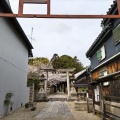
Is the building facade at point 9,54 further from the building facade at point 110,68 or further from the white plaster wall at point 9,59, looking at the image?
the building facade at point 110,68

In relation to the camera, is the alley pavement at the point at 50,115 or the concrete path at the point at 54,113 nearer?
the alley pavement at the point at 50,115

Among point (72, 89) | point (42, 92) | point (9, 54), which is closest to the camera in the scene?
point (9, 54)

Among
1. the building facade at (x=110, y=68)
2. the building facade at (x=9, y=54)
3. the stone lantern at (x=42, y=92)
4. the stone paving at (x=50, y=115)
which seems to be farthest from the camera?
the stone lantern at (x=42, y=92)

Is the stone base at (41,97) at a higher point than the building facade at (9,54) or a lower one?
lower

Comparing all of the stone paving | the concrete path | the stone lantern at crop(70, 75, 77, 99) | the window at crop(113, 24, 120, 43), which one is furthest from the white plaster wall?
the stone lantern at crop(70, 75, 77, 99)

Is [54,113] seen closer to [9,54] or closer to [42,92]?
[9,54]

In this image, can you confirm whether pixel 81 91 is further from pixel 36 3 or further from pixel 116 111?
pixel 36 3

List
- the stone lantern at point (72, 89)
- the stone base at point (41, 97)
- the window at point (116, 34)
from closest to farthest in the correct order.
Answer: the window at point (116, 34) < the stone base at point (41, 97) < the stone lantern at point (72, 89)

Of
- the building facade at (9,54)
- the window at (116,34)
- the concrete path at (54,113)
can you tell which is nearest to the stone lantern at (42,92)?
the building facade at (9,54)

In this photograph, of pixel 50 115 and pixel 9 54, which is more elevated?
pixel 9 54

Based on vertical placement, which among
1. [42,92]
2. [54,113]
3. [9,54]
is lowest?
[54,113]

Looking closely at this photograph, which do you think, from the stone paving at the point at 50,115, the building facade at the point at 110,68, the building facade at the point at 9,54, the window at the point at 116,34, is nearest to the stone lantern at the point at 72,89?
the building facade at the point at 9,54

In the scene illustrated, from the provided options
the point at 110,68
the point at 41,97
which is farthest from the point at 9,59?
the point at 41,97

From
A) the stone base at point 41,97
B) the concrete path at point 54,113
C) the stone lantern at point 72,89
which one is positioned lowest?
the concrete path at point 54,113
